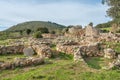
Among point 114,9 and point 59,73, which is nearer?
point 59,73

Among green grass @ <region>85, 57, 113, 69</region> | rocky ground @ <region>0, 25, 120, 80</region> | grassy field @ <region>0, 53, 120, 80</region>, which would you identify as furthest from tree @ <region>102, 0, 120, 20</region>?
grassy field @ <region>0, 53, 120, 80</region>

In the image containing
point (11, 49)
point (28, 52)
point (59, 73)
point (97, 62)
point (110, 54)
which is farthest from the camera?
point (11, 49)

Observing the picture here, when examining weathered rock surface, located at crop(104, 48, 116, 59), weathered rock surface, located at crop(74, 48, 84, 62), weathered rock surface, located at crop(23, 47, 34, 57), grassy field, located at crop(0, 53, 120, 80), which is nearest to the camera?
grassy field, located at crop(0, 53, 120, 80)

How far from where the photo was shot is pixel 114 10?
59500 mm

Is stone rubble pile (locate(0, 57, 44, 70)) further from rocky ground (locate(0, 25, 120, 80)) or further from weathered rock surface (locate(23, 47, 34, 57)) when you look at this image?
weathered rock surface (locate(23, 47, 34, 57))

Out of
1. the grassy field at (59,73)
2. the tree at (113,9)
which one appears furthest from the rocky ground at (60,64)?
the tree at (113,9)

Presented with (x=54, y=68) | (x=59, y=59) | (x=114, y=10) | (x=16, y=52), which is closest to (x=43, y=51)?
(x=59, y=59)

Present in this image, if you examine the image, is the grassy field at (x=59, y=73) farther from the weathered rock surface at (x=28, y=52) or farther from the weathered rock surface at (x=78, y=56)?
the weathered rock surface at (x=28, y=52)

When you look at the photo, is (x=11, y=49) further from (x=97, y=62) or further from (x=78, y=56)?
(x=97, y=62)

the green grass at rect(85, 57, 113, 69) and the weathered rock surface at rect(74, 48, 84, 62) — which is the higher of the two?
the weathered rock surface at rect(74, 48, 84, 62)

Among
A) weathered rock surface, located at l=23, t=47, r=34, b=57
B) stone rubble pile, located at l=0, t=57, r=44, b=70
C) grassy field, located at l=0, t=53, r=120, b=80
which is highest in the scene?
weathered rock surface, located at l=23, t=47, r=34, b=57

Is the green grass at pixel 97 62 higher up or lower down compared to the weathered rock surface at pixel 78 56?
lower down

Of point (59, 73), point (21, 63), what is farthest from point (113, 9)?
point (59, 73)

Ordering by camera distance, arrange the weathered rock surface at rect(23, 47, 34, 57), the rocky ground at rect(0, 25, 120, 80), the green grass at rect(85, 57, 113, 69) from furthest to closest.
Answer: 1. the weathered rock surface at rect(23, 47, 34, 57)
2. the green grass at rect(85, 57, 113, 69)
3. the rocky ground at rect(0, 25, 120, 80)
